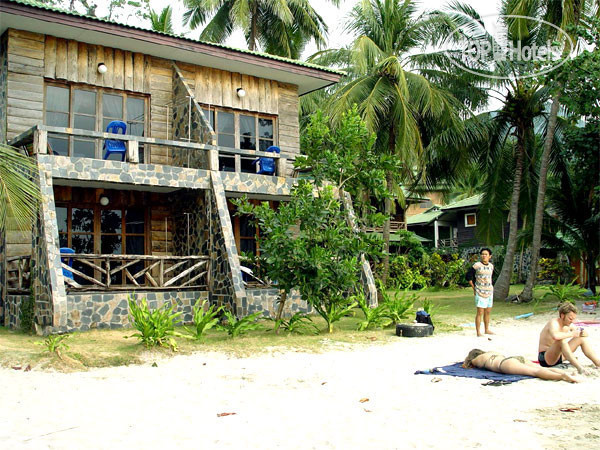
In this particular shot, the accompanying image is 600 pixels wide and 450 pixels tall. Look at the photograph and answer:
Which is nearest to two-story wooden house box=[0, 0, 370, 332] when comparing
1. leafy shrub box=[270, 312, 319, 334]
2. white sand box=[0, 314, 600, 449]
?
leafy shrub box=[270, 312, 319, 334]

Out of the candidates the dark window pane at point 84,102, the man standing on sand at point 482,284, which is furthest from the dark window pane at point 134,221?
the man standing on sand at point 482,284

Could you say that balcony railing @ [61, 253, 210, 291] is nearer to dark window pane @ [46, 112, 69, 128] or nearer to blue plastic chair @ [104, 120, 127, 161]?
blue plastic chair @ [104, 120, 127, 161]

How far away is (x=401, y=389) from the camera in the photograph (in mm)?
6668

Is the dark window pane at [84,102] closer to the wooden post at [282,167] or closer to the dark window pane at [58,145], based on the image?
the dark window pane at [58,145]

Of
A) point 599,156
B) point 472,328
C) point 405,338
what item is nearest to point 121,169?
point 405,338

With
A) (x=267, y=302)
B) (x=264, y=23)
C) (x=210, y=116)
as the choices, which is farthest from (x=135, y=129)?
(x=264, y=23)

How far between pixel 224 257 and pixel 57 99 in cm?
509

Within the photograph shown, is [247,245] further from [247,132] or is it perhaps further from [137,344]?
[137,344]

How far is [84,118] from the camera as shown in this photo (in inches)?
536

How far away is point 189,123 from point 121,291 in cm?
428

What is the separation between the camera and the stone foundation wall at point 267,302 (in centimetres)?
1284

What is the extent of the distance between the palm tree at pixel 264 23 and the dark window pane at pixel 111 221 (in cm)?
1220

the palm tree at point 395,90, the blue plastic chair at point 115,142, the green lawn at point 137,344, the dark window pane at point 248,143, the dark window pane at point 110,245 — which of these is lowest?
the green lawn at point 137,344

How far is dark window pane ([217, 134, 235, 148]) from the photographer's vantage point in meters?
15.5
